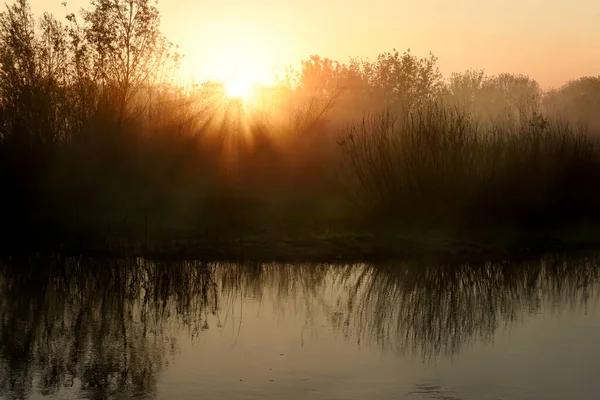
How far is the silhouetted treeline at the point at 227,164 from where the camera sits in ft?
62.2

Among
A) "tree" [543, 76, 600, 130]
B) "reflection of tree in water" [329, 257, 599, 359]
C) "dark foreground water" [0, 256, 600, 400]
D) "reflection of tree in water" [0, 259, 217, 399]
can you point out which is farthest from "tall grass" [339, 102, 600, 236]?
"tree" [543, 76, 600, 130]

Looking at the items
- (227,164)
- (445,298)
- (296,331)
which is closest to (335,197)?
(227,164)

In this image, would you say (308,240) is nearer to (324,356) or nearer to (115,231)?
(115,231)

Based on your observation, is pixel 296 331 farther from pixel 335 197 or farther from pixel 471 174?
pixel 335 197

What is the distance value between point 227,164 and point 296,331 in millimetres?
14406

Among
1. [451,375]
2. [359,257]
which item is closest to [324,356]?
[451,375]

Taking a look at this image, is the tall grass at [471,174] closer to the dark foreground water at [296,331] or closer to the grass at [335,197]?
the grass at [335,197]

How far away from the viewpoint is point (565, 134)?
2091 cm

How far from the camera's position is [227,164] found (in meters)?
24.1

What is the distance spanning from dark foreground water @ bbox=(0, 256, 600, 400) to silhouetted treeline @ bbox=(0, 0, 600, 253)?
4.02 m

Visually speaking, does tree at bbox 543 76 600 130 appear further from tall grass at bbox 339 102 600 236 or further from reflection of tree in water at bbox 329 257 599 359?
reflection of tree in water at bbox 329 257 599 359

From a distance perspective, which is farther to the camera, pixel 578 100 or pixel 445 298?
pixel 578 100

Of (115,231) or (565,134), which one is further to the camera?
(565,134)

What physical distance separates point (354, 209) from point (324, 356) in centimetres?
1157
